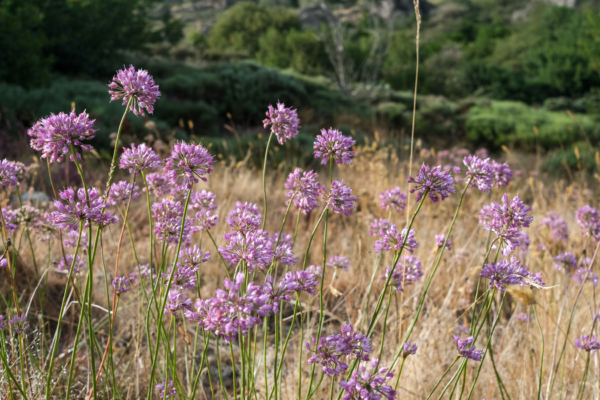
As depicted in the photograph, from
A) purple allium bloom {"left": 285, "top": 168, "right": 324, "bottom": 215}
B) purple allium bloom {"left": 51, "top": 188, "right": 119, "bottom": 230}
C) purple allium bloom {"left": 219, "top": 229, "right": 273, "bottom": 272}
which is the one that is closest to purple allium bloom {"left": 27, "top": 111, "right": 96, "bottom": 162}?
→ purple allium bloom {"left": 51, "top": 188, "right": 119, "bottom": 230}

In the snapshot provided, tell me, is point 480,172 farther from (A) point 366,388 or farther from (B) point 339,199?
(A) point 366,388

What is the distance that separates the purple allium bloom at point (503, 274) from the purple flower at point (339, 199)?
1.39 feet

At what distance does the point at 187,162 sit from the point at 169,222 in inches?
15.7

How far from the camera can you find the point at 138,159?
48.4 inches

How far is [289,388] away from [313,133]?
348 inches

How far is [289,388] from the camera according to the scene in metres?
2.04

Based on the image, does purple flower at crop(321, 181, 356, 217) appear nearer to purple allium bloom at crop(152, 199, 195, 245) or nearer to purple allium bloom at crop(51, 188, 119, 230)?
purple allium bloom at crop(152, 199, 195, 245)

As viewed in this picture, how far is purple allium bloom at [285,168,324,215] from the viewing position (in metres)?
1.29

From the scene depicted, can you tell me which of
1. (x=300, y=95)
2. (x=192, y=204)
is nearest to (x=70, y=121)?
(x=192, y=204)

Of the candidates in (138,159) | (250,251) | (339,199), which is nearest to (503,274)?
(339,199)

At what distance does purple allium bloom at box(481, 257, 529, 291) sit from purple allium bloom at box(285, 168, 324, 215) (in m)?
0.52

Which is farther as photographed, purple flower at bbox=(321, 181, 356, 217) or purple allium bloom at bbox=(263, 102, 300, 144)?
purple allium bloom at bbox=(263, 102, 300, 144)

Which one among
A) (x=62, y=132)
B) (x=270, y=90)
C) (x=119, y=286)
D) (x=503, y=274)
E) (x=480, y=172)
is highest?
(x=62, y=132)

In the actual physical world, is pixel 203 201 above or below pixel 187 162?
below
